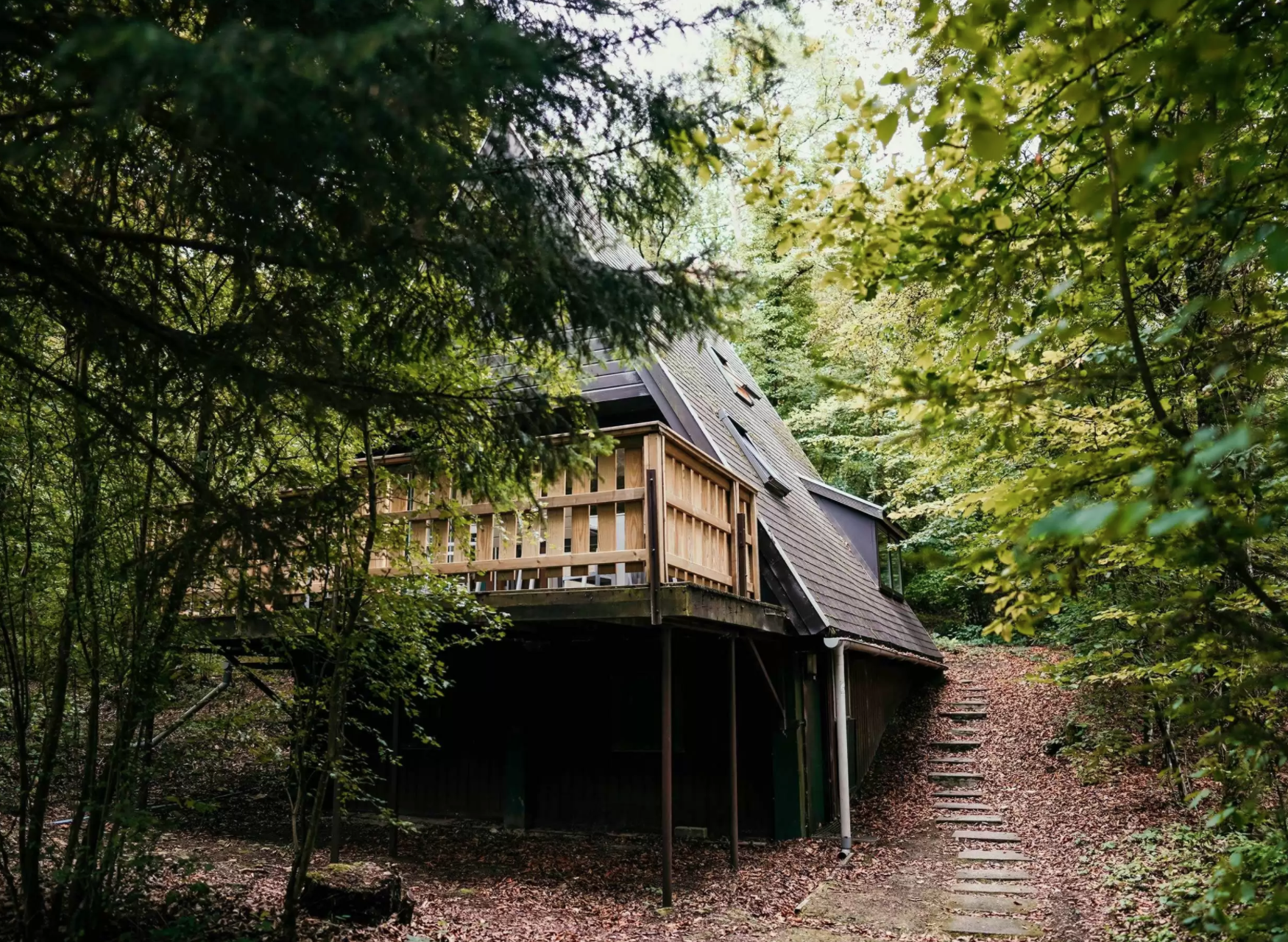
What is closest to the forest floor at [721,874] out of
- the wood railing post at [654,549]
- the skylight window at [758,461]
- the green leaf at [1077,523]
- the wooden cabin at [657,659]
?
the wooden cabin at [657,659]

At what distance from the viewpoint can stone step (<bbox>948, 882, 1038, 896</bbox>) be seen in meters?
7.41

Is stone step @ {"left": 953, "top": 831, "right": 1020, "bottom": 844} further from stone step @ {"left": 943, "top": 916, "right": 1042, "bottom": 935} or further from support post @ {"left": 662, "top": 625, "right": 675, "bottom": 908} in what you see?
support post @ {"left": 662, "top": 625, "right": 675, "bottom": 908}

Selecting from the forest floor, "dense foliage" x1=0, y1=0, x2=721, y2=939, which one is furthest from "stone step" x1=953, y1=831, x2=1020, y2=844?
"dense foliage" x1=0, y1=0, x2=721, y2=939

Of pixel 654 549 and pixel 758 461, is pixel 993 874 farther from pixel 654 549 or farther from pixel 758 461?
pixel 758 461

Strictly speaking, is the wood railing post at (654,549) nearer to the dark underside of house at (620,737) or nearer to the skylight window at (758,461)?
the dark underside of house at (620,737)

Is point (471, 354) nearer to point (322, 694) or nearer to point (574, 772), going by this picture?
point (322, 694)

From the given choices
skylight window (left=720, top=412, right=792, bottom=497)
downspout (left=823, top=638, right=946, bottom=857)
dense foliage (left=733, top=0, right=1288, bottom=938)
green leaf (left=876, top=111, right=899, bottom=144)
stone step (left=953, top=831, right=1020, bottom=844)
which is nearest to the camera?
dense foliage (left=733, top=0, right=1288, bottom=938)

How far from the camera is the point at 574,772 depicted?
395 inches

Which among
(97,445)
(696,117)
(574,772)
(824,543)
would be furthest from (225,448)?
(824,543)

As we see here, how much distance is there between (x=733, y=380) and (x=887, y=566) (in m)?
4.78

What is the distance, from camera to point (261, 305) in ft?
11.5

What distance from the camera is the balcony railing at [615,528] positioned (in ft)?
22.2

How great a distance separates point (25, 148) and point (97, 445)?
2156 millimetres

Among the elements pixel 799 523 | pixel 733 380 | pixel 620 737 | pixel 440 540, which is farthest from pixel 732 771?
pixel 733 380
